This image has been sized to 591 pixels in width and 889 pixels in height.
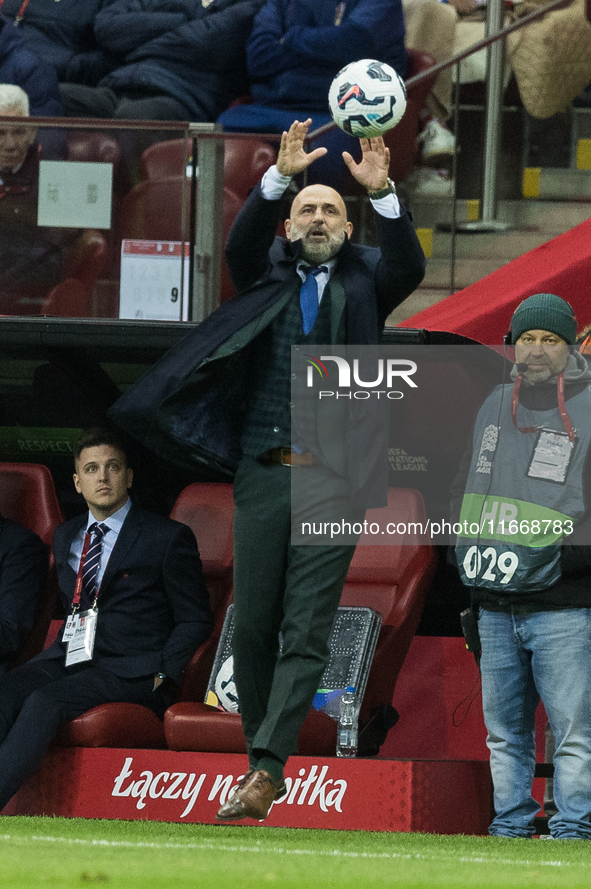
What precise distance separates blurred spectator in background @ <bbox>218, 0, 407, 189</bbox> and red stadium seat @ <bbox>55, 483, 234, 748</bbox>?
2035 mm

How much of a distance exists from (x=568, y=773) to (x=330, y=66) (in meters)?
4.36

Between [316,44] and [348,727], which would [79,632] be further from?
[316,44]

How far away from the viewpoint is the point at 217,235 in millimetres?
5781

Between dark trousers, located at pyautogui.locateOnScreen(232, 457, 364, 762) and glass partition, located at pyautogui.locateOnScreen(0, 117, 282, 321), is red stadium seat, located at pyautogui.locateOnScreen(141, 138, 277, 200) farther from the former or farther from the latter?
dark trousers, located at pyautogui.locateOnScreen(232, 457, 364, 762)

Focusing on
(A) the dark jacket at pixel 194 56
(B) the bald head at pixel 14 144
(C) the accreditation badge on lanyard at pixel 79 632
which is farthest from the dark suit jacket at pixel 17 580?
(A) the dark jacket at pixel 194 56

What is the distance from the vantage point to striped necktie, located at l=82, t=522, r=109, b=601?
17.4 ft

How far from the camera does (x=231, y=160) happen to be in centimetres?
579

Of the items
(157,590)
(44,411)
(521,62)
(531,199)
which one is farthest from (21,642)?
(521,62)

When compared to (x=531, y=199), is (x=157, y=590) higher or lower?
lower

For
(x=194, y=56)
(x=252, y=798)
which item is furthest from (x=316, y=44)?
(x=252, y=798)

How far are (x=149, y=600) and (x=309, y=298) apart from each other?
1840 millimetres

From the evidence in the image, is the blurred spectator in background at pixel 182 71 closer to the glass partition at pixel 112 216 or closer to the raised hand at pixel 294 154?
the glass partition at pixel 112 216

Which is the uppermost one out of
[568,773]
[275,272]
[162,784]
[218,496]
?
[275,272]

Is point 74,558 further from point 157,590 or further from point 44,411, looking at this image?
point 44,411
